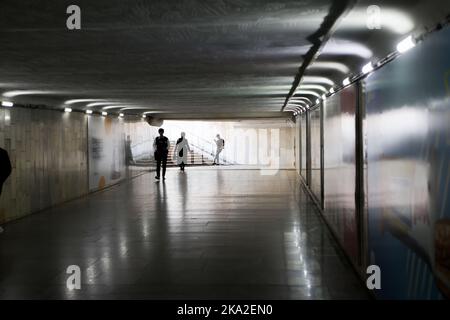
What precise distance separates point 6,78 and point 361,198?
5.73 metres

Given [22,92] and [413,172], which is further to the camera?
[22,92]

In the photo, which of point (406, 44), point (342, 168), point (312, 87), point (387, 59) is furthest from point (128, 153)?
point (406, 44)

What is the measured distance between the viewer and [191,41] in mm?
5430

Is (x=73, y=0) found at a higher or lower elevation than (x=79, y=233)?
higher

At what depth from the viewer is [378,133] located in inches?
188

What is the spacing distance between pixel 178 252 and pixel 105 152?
34.2 feet

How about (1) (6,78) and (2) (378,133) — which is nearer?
(2) (378,133)

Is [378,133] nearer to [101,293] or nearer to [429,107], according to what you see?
[429,107]

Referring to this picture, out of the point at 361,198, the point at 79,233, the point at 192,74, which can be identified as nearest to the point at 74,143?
the point at 79,233

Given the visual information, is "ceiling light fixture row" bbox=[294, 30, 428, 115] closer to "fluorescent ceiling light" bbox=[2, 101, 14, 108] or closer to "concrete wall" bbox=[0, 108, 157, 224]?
"fluorescent ceiling light" bbox=[2, 101, 14, 108]

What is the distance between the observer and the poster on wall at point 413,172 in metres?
2.92

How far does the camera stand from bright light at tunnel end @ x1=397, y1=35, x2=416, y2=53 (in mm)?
3492

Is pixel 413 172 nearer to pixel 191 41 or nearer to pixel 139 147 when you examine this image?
pixel 191 41

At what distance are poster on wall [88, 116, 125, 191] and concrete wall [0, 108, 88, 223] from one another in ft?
2.05
